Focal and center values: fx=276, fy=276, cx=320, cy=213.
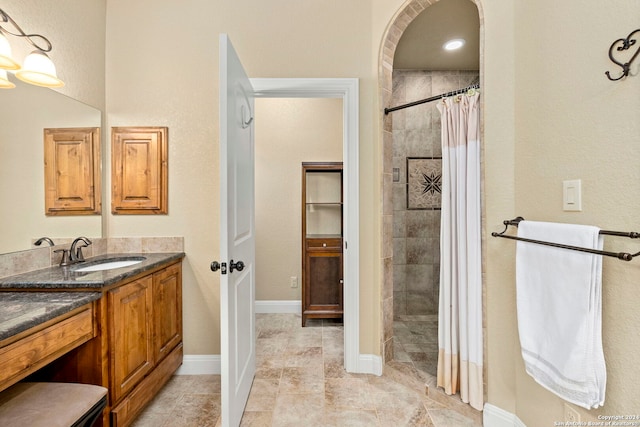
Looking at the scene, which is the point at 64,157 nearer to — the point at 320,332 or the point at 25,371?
the point at 25,371

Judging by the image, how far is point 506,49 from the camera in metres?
1.53

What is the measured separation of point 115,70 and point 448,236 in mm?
2789

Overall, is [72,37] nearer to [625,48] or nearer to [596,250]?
[625,48]

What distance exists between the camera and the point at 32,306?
116cm

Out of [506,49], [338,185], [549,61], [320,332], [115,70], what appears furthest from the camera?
[338,185]

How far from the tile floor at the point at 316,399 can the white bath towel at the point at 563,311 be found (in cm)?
72

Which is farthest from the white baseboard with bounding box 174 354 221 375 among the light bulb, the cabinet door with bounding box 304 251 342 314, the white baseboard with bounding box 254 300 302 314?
the light bulb

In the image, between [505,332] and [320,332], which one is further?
[320,332]

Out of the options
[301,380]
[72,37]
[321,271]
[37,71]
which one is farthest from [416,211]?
[72,37]

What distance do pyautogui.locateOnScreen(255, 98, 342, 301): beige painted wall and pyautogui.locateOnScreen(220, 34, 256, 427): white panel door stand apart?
1.39m

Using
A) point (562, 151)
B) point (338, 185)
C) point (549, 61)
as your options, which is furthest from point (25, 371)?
point (338, 185)

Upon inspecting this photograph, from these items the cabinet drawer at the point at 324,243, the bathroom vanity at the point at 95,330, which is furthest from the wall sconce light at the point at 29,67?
the cabinet drawer at the point at 324,243

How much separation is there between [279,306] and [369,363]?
1554mm

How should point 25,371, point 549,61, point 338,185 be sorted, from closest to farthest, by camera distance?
point 25,371
point 549,61
point 338,185
